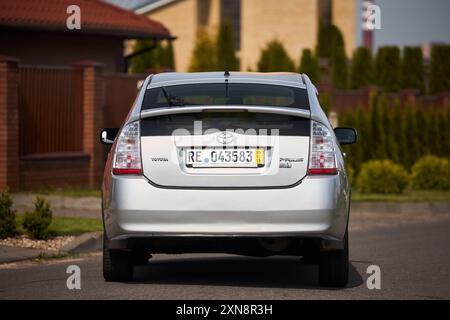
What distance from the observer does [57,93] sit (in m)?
20.8

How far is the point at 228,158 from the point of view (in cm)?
850

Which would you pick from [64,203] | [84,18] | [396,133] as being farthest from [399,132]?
[64,203]

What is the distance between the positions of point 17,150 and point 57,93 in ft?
5.62

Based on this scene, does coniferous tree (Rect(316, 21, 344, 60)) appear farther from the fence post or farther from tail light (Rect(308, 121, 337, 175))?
tail light (Rect(308, 121, 337, 175))

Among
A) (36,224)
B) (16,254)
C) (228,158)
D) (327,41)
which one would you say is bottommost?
(16,254)

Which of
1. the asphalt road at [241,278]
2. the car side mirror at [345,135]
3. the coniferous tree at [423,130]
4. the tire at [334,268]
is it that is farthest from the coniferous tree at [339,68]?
the tire at [334,268]

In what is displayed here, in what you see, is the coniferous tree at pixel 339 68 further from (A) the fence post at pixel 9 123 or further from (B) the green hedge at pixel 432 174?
(A) the fence post at pixel 9 123

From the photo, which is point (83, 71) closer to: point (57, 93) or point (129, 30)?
point (57, 93)

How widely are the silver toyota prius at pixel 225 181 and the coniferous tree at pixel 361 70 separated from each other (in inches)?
1168

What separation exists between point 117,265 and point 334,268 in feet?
5.57

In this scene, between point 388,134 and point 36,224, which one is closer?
point 36,224

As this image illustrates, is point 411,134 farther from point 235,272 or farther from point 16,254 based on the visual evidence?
point 235,272
